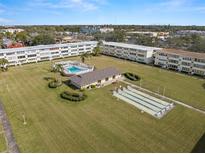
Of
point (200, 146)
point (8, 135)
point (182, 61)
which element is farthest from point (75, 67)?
point (200, 146)

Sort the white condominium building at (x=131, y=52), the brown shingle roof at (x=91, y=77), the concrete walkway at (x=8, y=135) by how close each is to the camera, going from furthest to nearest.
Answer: the white condominium building at (x=131, y=52), the brown shingle roof at (x=91, y=77), the concrete walkway at (x=8, y=135)

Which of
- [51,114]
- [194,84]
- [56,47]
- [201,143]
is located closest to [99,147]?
[51,114]

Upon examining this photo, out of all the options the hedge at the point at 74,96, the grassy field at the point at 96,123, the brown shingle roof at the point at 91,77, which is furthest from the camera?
the brown shingle roof at the point at 91,77

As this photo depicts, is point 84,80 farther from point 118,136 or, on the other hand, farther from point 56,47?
point 56,47

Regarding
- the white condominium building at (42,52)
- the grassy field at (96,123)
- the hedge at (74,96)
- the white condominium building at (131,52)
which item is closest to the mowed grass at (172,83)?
the grassy field at (96,123)

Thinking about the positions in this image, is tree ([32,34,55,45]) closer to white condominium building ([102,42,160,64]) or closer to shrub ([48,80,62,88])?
white condominium building ([102,42,160,64])

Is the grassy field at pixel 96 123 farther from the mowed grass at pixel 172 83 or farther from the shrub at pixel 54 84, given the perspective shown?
the shrub at pixel 54 84
